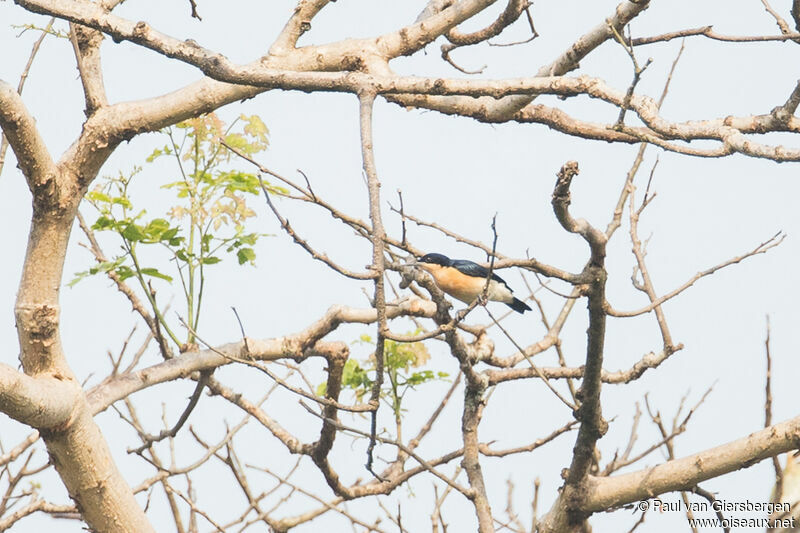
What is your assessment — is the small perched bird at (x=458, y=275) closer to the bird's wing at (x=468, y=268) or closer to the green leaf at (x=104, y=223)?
the bird's wing at (x=468, y=268)

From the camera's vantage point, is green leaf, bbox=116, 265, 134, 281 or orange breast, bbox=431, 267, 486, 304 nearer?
green leaf, bbox=116, 265, 134, 281

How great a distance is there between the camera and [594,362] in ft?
11.1

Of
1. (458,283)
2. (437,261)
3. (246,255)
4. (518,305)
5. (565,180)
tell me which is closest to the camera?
(565,180)

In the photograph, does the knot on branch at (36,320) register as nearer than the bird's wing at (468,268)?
Yes

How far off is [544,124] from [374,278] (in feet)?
6.95

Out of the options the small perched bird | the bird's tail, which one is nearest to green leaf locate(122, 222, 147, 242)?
the small perched bird

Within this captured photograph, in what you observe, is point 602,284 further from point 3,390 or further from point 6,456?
point 6,456

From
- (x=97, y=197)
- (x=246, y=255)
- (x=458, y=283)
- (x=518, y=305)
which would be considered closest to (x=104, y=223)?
(x=97, y=197)

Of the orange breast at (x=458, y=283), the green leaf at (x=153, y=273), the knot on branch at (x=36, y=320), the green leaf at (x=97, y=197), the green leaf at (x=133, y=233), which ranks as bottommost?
the knot on branch at (x=36, y=320)

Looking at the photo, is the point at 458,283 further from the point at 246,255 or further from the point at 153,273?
the point at 153,273

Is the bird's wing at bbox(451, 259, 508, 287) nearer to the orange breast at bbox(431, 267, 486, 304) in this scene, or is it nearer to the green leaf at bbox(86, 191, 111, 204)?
the orange breast at bbox(431, 267, 486, 304)

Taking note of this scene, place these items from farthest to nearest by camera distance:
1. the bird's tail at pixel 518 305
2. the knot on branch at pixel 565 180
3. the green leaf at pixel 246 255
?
the bird's tail at pixel 518 305 < the green leaf at pixel 246 255 < the knot on branch at pixel 565 180

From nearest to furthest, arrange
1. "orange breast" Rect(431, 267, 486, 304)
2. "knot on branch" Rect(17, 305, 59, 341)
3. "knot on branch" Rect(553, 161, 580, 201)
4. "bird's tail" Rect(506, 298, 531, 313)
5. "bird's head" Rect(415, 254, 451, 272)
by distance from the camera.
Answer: "knot on branch" Rect(553, 161, 580, 201) → "knot on branch" Rect(17, 305, 59, 341) → "orange breast" Rect(431, 267, 486, 304) → "bird's head" Rect(415, 254, 451, 272) → "bird's tail" Rect(506, 298, 531, 313)

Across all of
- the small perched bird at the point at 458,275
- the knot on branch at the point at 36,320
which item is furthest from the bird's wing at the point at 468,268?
the knot on branch at the point at 36,320
